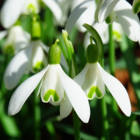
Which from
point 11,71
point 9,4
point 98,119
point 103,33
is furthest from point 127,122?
point 9,4

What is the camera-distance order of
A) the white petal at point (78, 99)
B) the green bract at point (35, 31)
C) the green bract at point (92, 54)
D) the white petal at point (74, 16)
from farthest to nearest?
1. the green bract at point (35, 31)
2. the white petal at point (74, 16)
3. the green bract at point (92, 54)
4. the white petal at point (78, 99)

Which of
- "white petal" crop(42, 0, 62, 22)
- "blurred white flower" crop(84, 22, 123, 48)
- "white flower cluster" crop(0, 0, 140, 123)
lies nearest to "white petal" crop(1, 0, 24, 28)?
"white flower cluster" crop(0, 0, 140, 123)

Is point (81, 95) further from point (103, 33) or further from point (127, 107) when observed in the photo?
point (103, 33)

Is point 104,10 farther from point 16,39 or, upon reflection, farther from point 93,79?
point 16,39

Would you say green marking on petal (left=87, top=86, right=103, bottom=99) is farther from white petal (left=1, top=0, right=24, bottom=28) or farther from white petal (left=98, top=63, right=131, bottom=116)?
white petal (left=1, top=0, right=24, bottom=28)

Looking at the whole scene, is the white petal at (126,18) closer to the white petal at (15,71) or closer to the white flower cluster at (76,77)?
the white flower cluster at (76,77)

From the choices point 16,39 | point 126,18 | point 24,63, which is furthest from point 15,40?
point 126,18

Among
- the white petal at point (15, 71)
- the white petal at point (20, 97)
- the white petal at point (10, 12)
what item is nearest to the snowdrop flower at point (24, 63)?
the white petal at point (15, 71)

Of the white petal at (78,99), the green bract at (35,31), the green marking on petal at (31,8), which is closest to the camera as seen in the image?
the white petal at (78,99)
